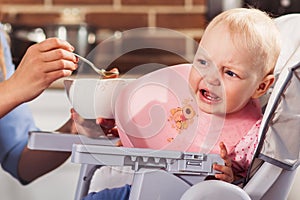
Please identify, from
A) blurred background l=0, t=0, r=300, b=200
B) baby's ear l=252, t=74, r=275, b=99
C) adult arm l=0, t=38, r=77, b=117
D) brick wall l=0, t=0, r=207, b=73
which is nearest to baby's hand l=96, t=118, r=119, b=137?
adult arm l=0, t=38, r=77, b=117

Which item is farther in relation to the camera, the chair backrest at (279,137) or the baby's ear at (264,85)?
the baby's ear at (264,85)

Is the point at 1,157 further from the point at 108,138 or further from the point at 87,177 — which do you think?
the point at 108,138

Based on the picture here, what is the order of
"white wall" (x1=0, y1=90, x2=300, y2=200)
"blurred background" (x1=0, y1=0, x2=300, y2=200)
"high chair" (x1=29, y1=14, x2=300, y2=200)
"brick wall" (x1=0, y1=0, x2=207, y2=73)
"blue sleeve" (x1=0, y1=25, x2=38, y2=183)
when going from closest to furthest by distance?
"high chair" (x1=29, y1=14, x2=300, y2=200) < "blue sleeve" (x1=0, y1=25, x2=38, y2=183) < "white wall" (x1=0, y1=90, x2=300, y2=200) < "blurred background" (x1=0, y1=0, x2=300, y2=200) < "brick wall" (x1=0, y1=0, x2=207, y2=73)

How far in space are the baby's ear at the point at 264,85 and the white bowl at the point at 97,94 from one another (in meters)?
0.21

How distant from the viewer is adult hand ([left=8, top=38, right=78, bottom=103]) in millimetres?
1160

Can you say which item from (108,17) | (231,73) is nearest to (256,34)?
(231,73)

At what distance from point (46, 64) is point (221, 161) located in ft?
0.95

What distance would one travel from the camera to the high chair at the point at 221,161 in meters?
1.11

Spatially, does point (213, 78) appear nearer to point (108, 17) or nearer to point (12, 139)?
point (12, 139)

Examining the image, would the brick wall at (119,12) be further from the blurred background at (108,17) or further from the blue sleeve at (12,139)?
the blue sleeve at (12,139)

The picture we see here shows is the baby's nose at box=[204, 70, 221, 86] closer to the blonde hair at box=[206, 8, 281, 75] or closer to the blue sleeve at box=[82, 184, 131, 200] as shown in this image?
the blonde hair at box=[206, 8, 281, 75]

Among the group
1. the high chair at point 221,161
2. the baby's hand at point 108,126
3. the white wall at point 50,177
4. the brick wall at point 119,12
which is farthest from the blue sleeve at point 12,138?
the brick wall at point 119,12

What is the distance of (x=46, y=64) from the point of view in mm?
1164

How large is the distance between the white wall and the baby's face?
166cm
